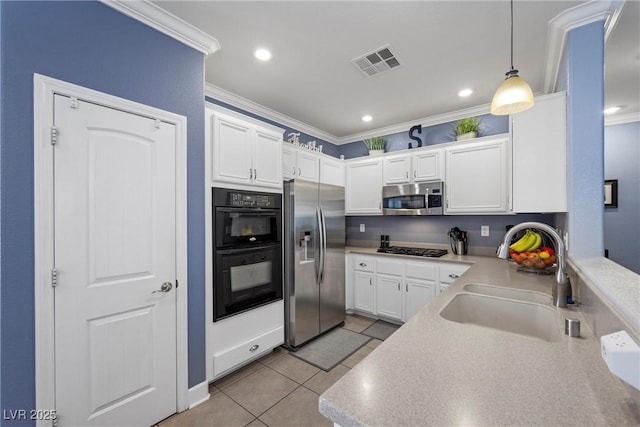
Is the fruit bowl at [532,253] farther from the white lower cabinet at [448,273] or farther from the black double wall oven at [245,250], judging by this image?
the black double wall oven at [245,250]

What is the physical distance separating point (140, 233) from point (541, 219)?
390 cm

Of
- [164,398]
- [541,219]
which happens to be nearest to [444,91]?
[541,219]

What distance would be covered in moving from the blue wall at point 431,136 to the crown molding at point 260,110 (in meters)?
0.45

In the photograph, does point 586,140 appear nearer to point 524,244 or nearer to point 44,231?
point 524,244

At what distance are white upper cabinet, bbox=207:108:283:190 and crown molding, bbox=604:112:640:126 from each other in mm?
3445

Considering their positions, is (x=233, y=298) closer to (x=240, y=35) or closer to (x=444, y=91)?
(x=240, y=35)

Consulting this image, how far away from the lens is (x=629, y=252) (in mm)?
2592

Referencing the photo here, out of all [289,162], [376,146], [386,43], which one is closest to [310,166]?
[289,162]

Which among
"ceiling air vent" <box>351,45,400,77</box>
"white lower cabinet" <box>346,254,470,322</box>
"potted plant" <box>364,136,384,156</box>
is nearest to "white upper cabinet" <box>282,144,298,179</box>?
"ceiling air vent" <box>351,45,400,77</box>

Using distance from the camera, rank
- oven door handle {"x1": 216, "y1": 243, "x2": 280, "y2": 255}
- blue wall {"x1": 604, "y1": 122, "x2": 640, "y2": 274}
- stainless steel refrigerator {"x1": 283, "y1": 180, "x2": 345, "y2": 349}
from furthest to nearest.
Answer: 1. stainless steel refrigerator {"x1": 283, "y1": 180, "x2": 345, "y2": 349}
2. blue wall {"x1": 604, "y1": 122, "x2": 640, "y2": 274}
3. oven door handle {"x1": 216, "y1": 243, "x2": 280, "y2": 255}

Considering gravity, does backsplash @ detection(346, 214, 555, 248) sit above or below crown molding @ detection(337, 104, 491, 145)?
below

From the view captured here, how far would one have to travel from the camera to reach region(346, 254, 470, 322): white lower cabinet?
3.05 meters

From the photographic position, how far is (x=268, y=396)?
2.08m

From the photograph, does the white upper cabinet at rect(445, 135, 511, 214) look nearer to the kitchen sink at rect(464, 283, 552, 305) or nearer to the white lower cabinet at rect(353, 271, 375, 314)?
the white lower cabinet at rect(353, 271, 375, 314)
